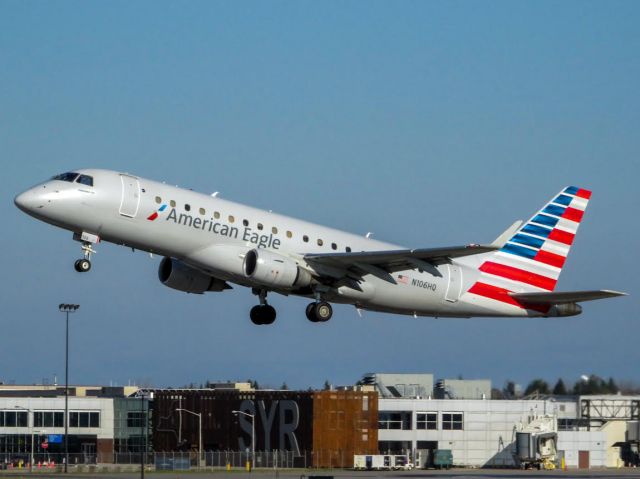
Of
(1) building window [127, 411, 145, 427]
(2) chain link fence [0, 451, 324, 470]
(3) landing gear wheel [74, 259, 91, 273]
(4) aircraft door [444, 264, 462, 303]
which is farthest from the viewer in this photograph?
(1) building window [127, 411, 145, 427]

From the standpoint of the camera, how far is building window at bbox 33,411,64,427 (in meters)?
113

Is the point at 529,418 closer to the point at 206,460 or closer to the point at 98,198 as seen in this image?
the point at 206,460

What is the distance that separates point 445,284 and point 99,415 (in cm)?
5785

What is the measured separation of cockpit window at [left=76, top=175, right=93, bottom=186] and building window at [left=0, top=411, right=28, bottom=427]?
199 feet

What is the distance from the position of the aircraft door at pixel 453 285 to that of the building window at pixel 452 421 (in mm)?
44226

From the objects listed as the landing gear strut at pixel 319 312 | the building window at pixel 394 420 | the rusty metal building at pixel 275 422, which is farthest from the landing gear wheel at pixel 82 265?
the building window at pixel 394 420

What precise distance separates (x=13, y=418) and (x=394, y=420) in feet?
109

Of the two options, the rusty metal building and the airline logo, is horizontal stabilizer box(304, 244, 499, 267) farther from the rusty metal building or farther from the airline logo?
the rusty metal building

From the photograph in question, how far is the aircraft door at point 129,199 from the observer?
56.7m

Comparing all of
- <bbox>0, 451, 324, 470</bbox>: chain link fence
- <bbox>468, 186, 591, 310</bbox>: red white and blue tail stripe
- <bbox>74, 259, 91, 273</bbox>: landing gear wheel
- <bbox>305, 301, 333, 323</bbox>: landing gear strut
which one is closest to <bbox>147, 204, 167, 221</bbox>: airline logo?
<bbox>74, 259, 91, 273</bbox>: landing gear wheel

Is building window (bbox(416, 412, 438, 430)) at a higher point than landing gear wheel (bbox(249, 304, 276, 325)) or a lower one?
lower

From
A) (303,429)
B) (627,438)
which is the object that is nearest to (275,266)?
(303,429)

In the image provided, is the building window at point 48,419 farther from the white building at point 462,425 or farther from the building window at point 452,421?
the building window at point 452,421

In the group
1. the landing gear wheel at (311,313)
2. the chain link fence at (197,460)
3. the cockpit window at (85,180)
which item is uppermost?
the cockpit window at (85,180)
